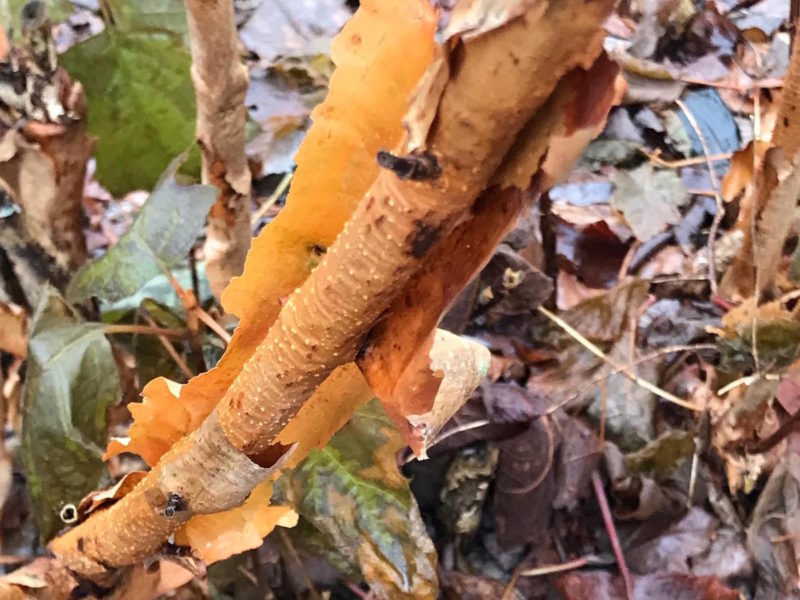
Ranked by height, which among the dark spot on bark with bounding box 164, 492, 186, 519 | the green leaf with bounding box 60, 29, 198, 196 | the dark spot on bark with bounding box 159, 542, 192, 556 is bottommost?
the dark spot on bark with bounding box 159, 542, 192, 556

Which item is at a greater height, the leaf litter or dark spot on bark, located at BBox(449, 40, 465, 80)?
dark spot on bark, located at BBox(449, 40, 465, 80)

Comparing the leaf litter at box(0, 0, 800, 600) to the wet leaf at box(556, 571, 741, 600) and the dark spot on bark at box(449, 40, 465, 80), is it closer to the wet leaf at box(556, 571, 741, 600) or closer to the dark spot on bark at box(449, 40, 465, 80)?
the wet leaf at box(556, 571, 741, 600)

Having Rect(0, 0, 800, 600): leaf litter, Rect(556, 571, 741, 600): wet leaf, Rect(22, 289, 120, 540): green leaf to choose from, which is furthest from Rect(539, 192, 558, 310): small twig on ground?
Rect(22, 289, 120, 540): green leaf

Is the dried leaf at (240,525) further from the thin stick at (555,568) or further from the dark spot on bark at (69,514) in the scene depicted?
the thin stick at (555,568)

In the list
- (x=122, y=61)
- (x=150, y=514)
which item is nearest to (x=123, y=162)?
(x=122, y=61)

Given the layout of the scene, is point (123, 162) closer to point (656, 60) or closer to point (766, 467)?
point (766, 467)

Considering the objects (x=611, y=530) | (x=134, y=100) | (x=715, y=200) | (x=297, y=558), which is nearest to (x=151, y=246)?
(x=134, y=100)
